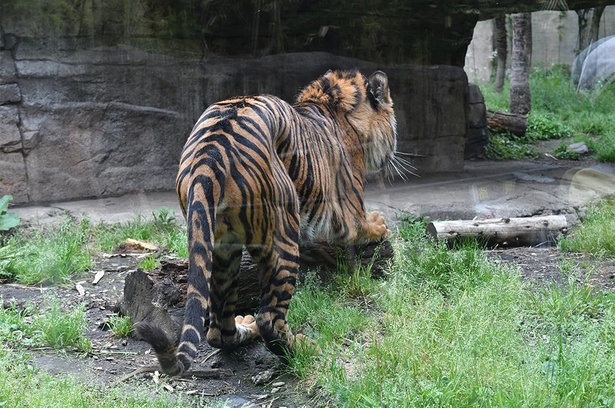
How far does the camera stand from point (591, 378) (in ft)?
12.9

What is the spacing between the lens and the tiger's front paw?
235 inches

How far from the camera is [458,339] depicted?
451 centimetres

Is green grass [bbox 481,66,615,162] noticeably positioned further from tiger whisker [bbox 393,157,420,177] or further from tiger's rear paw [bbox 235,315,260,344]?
tiger's rear paw [bbox 235,315,260,344]

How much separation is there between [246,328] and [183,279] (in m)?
0.69

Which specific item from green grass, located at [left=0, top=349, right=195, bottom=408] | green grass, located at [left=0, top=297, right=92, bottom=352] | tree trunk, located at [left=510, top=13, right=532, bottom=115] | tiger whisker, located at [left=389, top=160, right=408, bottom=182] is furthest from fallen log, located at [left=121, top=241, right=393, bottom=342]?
tree trunk, located at [left=510, top=13, right=532, bottom=115]

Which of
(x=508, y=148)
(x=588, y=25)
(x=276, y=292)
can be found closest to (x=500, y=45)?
(x=588, y=25)

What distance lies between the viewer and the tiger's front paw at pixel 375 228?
5968mm

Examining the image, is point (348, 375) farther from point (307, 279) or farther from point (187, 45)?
point (187, 45)

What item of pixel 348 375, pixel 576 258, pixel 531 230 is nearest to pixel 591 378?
pixel 348 375

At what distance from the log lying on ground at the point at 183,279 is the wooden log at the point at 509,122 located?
374 centimetres

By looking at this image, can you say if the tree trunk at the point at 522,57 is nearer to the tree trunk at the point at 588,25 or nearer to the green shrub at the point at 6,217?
the tree trunk at the point at 588,25

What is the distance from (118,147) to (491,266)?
411 cm

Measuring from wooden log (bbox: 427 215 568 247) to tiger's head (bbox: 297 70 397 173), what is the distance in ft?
3.20

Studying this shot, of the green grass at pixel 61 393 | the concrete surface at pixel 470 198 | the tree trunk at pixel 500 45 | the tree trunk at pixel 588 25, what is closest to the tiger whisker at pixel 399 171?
the concrete surface at pixel 470 198
